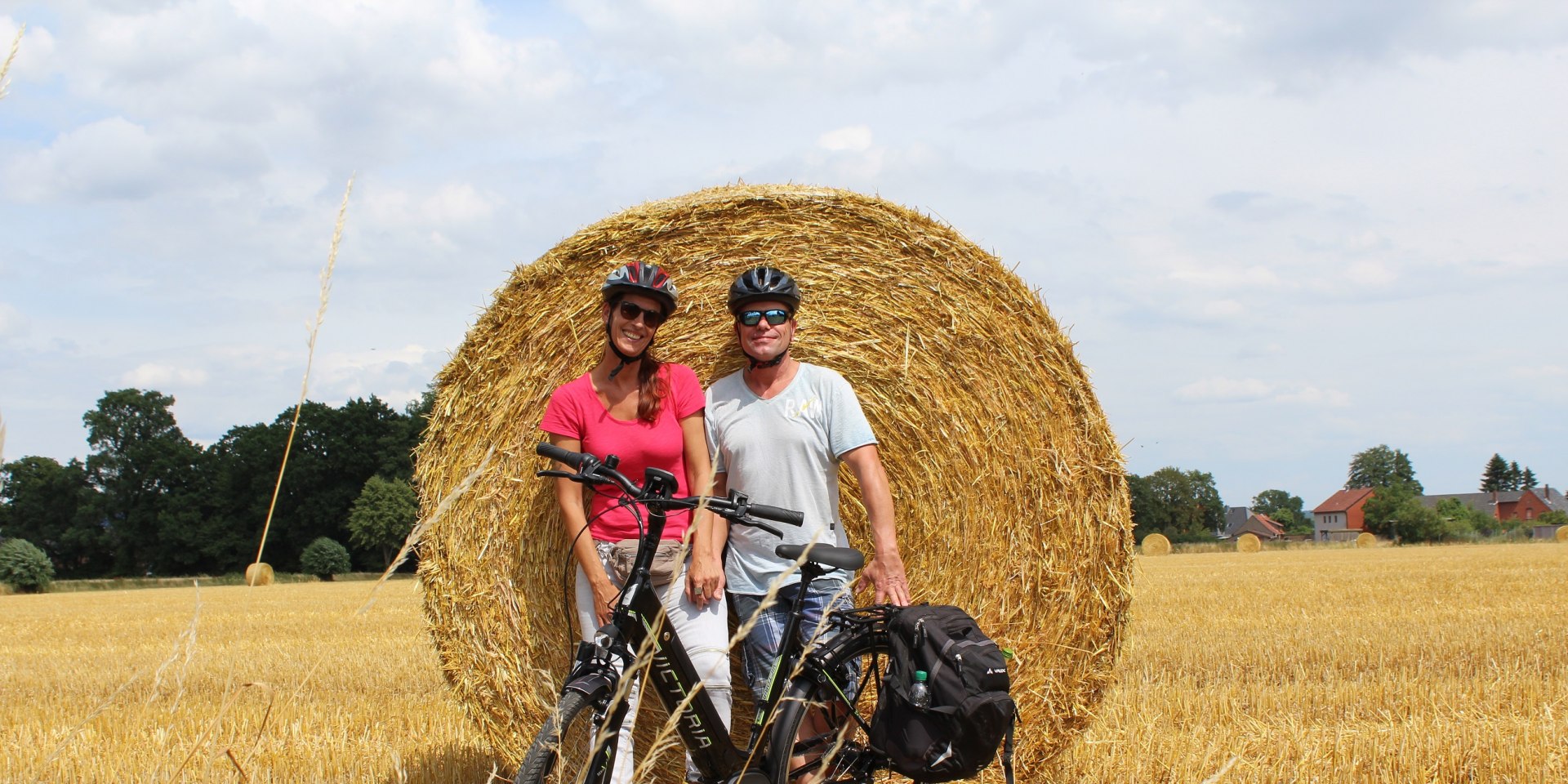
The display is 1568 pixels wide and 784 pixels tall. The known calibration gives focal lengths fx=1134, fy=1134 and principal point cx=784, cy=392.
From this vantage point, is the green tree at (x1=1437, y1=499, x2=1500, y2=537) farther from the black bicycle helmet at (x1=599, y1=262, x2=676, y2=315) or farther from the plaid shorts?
the black bicycle helmet at (x1=599, y1=262, x2=676, y2=315)

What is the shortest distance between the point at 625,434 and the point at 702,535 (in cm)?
41

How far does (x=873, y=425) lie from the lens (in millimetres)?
4797

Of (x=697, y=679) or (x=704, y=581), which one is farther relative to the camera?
(x=704, y=581)

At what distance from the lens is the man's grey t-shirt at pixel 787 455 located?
382cm

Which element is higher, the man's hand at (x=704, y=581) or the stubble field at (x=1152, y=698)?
the man's hand at (x=704, y=581)

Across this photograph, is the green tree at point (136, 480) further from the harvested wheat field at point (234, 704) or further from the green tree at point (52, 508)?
the harvested wheat field at point (234, 704)

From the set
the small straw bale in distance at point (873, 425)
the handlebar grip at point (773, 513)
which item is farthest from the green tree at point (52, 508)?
the handlebar grip at point (773, 513)

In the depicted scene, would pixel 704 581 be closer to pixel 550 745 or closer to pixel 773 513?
pixel 773 513

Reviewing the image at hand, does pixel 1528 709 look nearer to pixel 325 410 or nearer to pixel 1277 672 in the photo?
pixel 1277 672

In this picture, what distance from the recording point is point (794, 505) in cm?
382

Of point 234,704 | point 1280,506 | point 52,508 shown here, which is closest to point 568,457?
point 234,704

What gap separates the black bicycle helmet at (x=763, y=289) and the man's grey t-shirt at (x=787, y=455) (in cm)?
26

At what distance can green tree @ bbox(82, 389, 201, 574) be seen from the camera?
157 feet

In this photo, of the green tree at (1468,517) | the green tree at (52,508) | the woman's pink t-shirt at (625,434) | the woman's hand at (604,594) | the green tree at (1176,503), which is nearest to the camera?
the woman's hand at (604,594)
